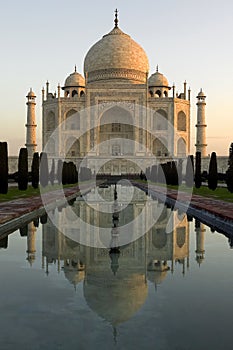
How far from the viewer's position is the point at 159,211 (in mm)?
11648

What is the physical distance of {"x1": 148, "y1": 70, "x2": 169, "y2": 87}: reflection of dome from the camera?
5081cm

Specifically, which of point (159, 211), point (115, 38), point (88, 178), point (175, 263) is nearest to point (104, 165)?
point (88, 178)

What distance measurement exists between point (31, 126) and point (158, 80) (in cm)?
1599

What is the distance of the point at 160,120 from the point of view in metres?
47.9

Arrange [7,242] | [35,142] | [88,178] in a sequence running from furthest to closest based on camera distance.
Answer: [35,142] → [88,178] → [7,242]

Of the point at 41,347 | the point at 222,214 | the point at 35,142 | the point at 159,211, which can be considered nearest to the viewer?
the point at 41,347

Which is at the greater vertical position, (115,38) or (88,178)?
(115,38)

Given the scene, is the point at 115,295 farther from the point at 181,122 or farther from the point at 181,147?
the point at 181,122

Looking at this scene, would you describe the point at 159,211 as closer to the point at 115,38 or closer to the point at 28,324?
the point at 28,324

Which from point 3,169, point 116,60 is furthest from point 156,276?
point 116,60

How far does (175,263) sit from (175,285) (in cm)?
109

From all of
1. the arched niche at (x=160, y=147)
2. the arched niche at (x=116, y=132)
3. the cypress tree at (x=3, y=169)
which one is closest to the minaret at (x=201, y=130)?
the arched niche at (x=160, y=147)

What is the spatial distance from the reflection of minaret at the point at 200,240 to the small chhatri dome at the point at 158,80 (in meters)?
42.9

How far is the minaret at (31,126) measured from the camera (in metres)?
47.0
